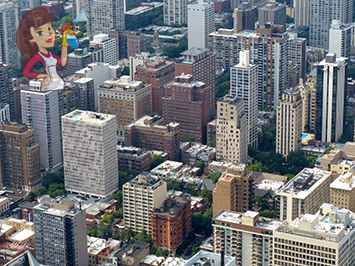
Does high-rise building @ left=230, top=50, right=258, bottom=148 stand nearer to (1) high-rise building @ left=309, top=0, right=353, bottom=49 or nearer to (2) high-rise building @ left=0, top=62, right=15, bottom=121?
(2) high-rise building @ left=0, top=62, right=15, bottom=121

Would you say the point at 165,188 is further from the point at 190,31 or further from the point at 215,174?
the point at 190,31

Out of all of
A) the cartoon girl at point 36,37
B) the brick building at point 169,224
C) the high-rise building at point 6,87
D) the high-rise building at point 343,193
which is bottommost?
the brick building at point 169,224

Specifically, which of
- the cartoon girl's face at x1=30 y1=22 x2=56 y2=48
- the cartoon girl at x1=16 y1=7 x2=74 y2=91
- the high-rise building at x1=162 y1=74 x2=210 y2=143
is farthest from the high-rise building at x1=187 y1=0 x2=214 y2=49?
the cartoon girl's face at x1=30 y1=22 x2=56 y2=48

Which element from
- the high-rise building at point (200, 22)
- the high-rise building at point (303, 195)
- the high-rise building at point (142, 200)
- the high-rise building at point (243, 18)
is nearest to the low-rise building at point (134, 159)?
the high-rise building at point (142, 200)

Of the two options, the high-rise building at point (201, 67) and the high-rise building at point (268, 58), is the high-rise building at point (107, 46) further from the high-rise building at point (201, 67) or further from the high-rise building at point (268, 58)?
the high-rise building at point (268, 58)

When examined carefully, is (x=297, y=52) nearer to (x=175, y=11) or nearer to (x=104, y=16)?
(x=104, y=16)

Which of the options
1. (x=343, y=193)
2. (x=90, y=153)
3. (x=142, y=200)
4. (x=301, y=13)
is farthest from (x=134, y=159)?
(x=301, y=13)
